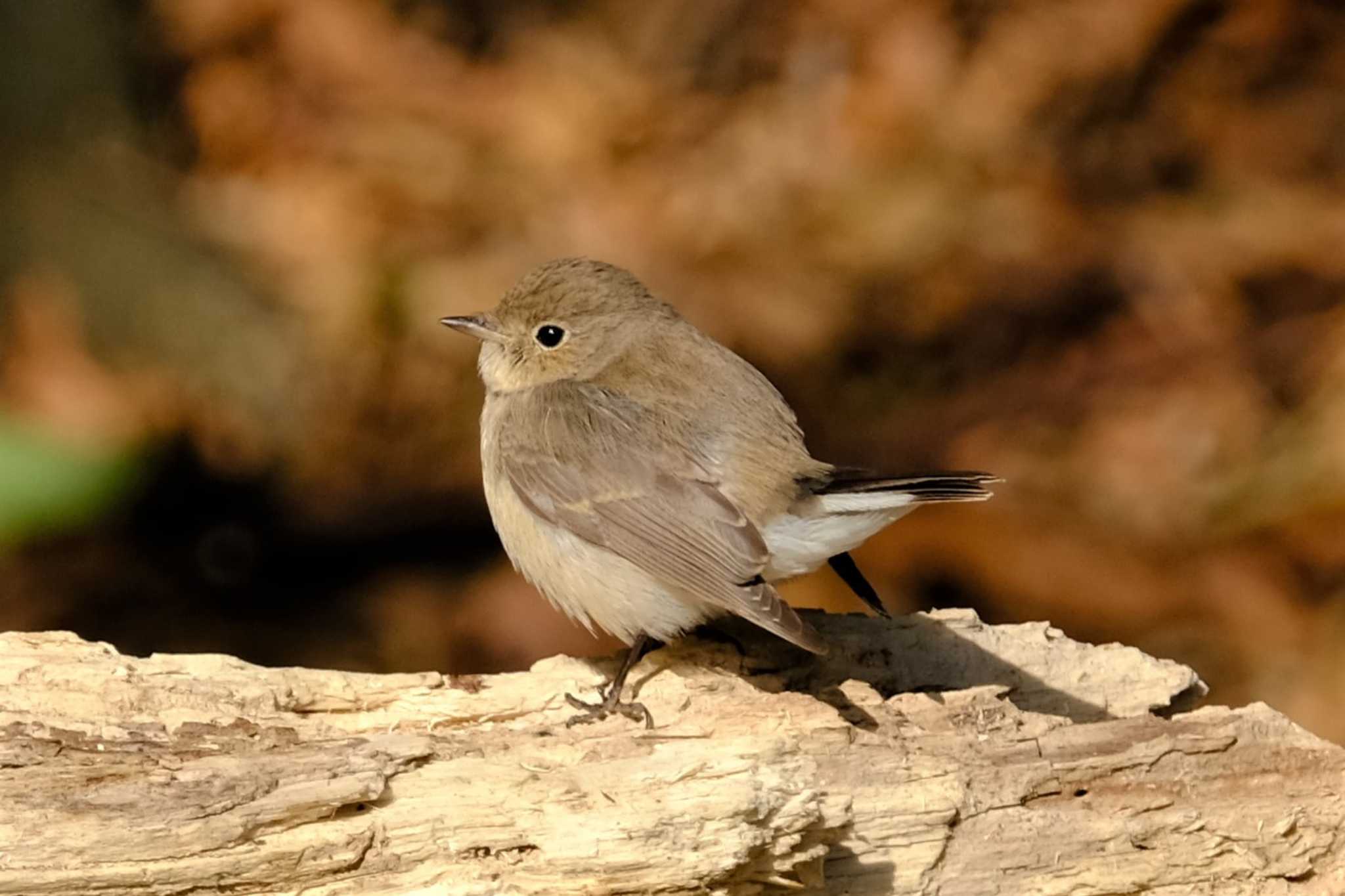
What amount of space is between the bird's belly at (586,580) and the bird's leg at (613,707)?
119mm

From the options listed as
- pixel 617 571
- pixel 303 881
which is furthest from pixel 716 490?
pixel 303 881

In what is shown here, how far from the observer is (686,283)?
6.33 metres

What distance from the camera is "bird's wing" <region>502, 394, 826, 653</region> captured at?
3637 mm

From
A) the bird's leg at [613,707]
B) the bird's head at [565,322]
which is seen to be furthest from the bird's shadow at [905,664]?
the bird's head at [565,322]

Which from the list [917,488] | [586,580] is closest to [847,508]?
[917,488]

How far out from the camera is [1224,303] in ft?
21.2

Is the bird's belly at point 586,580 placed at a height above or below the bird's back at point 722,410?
below

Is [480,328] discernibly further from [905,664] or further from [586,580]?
[905,664]

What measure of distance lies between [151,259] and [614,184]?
191 centimetres

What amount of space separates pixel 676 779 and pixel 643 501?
93 cm

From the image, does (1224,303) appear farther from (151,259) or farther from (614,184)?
(151,259)

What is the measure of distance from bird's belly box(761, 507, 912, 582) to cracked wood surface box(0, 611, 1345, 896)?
0.98 feet

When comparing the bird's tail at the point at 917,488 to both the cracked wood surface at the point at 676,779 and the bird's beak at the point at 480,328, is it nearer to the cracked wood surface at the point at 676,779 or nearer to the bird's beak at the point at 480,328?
the cracked wood surface at the point at 676,779

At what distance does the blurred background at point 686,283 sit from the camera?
5.62 m
